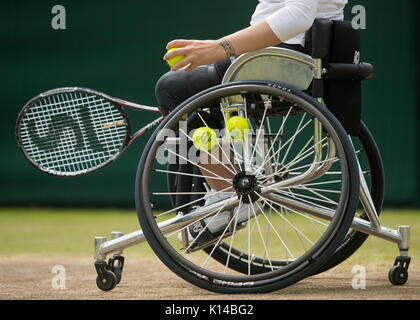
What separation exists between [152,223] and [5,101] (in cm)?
373

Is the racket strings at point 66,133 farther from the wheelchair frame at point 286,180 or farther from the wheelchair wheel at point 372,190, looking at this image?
the wheelchair wheel at point 372,190

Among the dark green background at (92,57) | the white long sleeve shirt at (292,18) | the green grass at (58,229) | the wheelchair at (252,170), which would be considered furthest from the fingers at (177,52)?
the dark green background at (92,57)

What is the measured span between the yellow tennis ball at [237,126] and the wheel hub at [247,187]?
0.11 metres

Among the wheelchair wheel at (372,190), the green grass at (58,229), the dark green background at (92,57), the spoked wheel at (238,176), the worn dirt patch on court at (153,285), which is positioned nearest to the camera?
the spoked wheel at (238,176)

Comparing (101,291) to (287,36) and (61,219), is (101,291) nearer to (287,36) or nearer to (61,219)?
(287,36)

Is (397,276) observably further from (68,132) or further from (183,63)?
(68,132)

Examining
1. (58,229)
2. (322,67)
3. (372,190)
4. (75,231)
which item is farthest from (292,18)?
(58,229)

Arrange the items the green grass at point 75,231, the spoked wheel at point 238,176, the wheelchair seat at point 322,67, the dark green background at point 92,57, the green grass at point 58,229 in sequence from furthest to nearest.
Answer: the dark green background at point 92,57, the green grass at point 58,229, the green grass at point 75,231, the wheelchair seat at point 322,67, the spoked wheel at point 238,176

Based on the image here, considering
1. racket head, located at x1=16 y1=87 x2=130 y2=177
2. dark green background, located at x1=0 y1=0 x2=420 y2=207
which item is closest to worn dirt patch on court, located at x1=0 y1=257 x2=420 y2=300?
racket head, located at x1=16 y1=87 x2=130 y2=177

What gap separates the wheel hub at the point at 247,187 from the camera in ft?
5.62

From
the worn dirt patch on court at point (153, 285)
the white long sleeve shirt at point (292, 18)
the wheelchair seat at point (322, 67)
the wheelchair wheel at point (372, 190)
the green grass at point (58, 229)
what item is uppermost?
the white long sleeve shirt at point (292, 18)

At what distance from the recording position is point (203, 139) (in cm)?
175

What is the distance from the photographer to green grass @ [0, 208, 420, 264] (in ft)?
9.34

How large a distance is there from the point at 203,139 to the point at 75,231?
212 centimetres
